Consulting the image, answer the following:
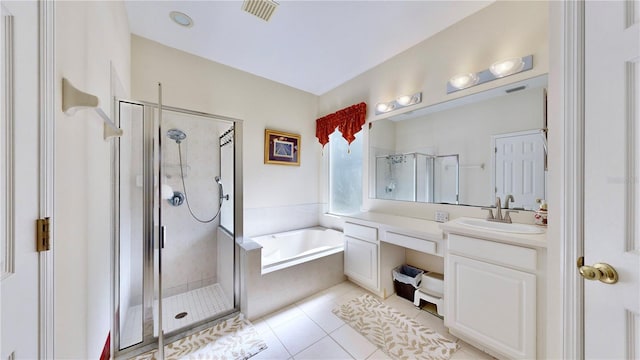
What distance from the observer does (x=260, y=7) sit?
174 centimetres

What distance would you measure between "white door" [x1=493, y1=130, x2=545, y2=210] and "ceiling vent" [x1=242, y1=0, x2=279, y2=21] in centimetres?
212

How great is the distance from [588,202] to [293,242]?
8.67 ft

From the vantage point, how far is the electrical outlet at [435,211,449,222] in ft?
6.70

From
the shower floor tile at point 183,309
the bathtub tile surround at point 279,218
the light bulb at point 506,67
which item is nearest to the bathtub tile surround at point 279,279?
the shower floor tile at point 183,309

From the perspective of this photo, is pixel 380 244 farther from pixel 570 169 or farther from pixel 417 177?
pixel 570 169

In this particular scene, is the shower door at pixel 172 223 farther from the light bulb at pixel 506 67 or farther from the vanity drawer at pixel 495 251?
the light bulb at pixel 506 67

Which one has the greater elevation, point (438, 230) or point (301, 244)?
point (438, 230)

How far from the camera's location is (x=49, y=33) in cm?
67

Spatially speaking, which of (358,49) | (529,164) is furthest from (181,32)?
(529,164)

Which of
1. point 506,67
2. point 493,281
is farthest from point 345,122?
point 493,281

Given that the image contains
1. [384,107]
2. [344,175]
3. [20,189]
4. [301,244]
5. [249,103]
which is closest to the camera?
[20,189]

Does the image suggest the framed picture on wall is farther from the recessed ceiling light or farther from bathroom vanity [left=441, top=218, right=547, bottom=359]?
bathroom vanity [left=441, top=218, right=547, bottom=359]

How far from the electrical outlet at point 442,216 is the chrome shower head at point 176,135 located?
7.81 ft

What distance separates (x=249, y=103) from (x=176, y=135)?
1.18 m
